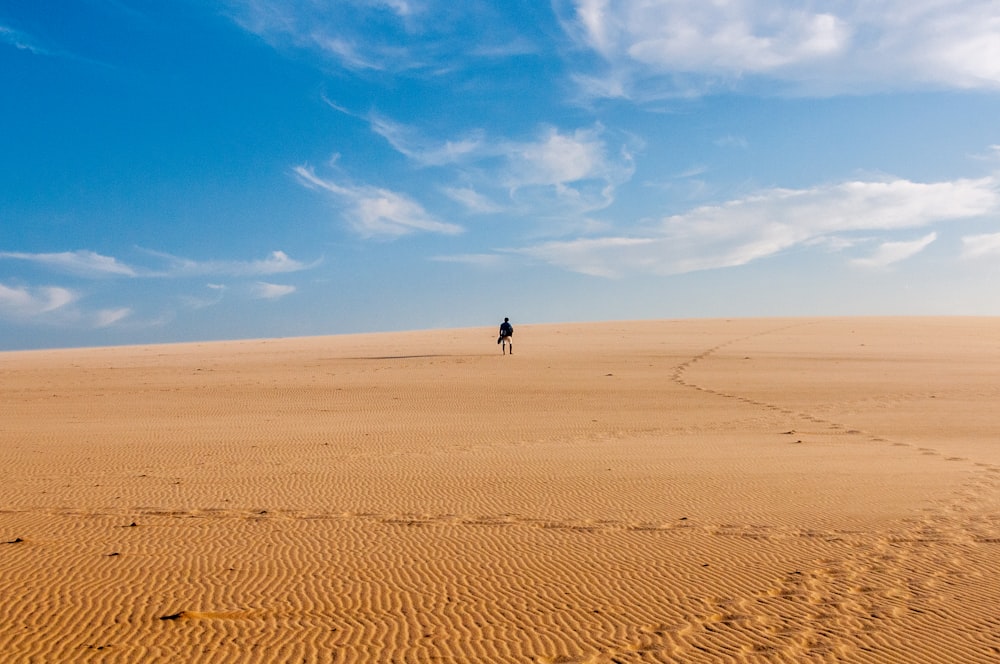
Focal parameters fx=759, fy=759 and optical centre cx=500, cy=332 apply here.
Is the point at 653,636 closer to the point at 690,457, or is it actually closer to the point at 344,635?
the point at 344,635

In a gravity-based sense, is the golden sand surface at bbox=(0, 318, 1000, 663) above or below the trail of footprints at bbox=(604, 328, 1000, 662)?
above

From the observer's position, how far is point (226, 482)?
11.9 m

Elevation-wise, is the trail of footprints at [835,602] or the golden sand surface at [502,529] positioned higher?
the golden sand surface at [502,529]

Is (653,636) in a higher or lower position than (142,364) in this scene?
lower

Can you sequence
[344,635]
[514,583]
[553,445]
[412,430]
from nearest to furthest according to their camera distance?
[344,635] → [514,583] → [553,445] → [412,430]

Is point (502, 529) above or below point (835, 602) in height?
above

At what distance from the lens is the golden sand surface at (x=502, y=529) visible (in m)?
6.11

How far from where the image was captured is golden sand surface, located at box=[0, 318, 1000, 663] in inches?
241

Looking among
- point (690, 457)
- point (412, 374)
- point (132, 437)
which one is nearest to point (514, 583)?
point (690, 457)

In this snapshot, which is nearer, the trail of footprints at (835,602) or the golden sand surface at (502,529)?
the trail of footprints at (835,602)

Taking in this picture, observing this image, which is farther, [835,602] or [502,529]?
[502,529]

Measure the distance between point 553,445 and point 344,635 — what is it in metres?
9.60

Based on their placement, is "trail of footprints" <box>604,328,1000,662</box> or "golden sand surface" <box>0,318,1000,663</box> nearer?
"trail of footprints" <box>604,328,1000,662</box>

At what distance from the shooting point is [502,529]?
30.7ft
